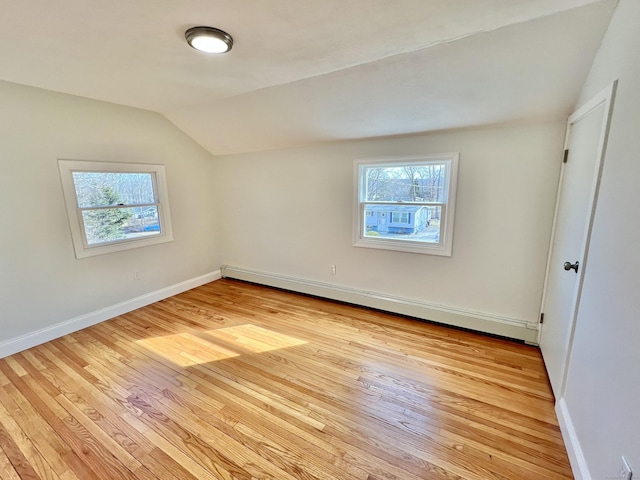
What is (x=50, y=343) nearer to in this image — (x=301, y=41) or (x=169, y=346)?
(x=169, y=346)

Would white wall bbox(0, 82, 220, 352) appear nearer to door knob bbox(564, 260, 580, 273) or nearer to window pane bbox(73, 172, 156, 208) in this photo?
window pane bbox(73, 172, 156, 208)

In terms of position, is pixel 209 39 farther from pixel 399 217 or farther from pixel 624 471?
pixel 624 471

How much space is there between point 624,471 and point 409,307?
6.95 ft

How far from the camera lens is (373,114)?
2592 millimetres

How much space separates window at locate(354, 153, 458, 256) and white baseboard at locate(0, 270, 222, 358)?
8.56ft

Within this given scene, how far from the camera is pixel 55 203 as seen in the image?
274 cm

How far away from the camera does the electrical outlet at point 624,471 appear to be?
3.26 feet

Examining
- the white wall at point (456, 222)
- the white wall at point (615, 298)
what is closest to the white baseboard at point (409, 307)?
the white wall at point (456, 222)

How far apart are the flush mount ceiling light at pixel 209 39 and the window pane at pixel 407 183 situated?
6.28 feet

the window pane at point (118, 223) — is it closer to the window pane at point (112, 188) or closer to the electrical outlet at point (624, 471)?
the window pane at point (112, 188)

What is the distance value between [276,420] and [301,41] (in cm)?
241

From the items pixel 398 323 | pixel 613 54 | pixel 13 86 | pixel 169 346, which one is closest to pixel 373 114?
pixel 613 54

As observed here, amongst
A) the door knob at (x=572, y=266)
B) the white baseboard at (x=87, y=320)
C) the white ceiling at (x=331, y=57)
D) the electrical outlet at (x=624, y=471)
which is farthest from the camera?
the white baseboard at (x=87, y=320)

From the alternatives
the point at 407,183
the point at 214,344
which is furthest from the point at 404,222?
the point at 214,344
